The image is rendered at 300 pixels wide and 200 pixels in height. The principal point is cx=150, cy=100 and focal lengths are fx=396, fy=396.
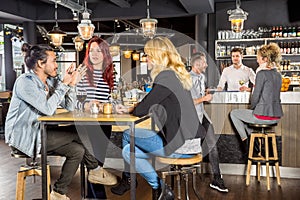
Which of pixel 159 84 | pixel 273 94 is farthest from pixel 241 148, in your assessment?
pixel 159 84

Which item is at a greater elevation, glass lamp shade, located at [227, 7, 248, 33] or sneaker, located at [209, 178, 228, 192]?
glass lamp shade, located at [227, 7, 248, 33]

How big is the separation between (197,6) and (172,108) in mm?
4981

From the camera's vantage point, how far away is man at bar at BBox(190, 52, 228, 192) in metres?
4.57

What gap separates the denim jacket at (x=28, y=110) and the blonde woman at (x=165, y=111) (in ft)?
1.91

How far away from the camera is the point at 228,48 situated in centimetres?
858

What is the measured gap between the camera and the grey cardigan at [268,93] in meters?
4.52

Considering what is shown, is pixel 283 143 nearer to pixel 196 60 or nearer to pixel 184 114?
pixel 196 60

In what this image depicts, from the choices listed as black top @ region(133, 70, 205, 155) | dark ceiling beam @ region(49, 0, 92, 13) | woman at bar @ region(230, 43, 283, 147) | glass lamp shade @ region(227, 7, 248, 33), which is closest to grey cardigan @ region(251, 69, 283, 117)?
woman at bar @ region(230, 43, 283, 147)

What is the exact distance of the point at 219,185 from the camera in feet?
14.8

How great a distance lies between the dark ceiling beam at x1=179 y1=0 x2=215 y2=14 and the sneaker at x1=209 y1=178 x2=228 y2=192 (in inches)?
154

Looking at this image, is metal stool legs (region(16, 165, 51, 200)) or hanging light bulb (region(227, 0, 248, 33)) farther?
hanging light bulb (region(227, 0, 248, 33))

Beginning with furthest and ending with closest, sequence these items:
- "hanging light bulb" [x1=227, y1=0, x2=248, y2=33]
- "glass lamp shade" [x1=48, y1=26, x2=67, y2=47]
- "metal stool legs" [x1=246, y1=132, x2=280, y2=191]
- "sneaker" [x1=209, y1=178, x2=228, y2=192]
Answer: "glass lamp shade" [x1=48, y1=26, x2=67, y2=47], "hanging light bulb" [x1=227, y1=0, x2=248, y2=33], "metal stool legs" [x1=246, y1=132, x2=280, y2=191], "sneaker" [x1=209, y1=178, x2=228, y2=192]

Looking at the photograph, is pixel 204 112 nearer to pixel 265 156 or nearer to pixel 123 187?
pixel 265 156

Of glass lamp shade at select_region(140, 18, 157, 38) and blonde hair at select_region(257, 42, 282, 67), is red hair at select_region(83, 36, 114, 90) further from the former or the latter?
glass lamp shade at select_region(140, 18, 157, 38)
